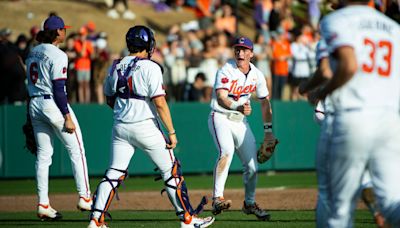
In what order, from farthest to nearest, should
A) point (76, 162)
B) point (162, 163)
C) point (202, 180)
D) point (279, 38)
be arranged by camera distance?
point (279, 38) → point (202, 180) → point (76, 162) → point (162, 163)

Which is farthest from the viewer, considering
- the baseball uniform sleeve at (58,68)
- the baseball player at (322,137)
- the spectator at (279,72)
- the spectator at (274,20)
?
the spectator at (274,20)

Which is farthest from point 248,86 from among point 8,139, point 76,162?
point 8,139

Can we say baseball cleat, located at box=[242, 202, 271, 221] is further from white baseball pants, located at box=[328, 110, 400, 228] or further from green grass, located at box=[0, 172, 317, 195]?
green grass, located at box=[0, 172, 317, 195]

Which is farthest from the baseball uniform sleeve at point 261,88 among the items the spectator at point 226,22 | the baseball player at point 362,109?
the spectator at point 226,22

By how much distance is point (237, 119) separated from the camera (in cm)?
1218

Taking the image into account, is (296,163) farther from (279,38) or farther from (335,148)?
(335,148)

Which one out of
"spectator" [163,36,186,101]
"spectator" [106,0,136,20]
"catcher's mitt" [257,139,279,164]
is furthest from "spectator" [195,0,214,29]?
"catcher's mitt" [257,139,279,164]

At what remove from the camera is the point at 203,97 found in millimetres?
21094

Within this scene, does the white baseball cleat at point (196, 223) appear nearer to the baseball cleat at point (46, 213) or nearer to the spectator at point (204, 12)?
the baseball cleat at point (46, 213)

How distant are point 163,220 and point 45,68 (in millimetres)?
2501

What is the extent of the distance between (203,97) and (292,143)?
2.34 metres

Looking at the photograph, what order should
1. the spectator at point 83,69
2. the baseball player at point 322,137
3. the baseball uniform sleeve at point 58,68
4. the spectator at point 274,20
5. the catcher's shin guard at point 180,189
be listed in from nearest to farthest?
1. the baseball player at point 322,137
2. the catcher's shin guard at point 180,189
3. the baseball uniform sleeve at point 58,68
4. the spectator at point 83,69
5. the spectator at point 274,20

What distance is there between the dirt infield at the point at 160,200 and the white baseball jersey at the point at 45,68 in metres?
2.60

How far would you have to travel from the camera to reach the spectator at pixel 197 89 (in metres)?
20.9
